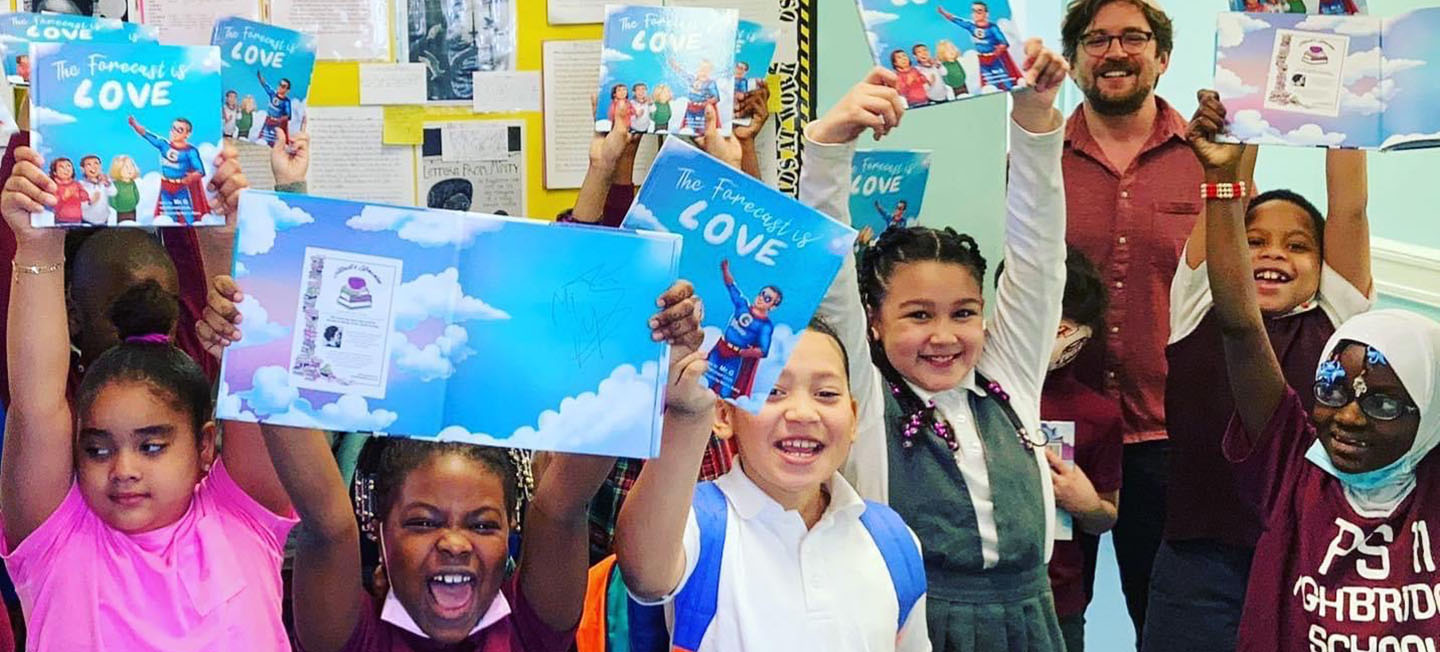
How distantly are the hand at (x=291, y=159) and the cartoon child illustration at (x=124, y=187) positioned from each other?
0.56 m

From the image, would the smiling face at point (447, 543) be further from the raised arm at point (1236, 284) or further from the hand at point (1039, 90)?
the raised arm at point (1236, 284)

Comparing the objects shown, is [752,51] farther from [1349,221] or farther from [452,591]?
[452,591]

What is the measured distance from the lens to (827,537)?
6.90ft

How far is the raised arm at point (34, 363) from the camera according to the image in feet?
6.06

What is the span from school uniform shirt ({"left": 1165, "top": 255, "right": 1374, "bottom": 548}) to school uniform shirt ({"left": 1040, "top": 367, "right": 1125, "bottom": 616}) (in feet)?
0.40

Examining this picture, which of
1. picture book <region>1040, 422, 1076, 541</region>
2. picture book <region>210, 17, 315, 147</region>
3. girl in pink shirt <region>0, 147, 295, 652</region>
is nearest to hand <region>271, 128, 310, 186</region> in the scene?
picture book <region>210, 17, 315, 147</region>

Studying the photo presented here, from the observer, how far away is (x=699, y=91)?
2627 mm

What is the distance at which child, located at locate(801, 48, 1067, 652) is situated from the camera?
7.63 ft

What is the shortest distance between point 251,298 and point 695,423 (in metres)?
0.55

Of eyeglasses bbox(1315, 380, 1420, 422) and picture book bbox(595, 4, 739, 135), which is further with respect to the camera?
picture book bbox(595, 4, 739, 135)

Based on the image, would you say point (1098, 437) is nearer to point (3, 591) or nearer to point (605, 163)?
point (605, 163)

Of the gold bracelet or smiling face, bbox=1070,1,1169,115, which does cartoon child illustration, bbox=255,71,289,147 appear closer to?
the gold bracelet

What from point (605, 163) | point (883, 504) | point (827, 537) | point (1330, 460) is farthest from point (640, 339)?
point (1330, 460)

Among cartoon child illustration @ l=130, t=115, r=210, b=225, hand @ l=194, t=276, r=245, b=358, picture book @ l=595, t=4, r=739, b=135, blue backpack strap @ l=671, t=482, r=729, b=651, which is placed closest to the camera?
hand @ l=194, t=276, r=245, b=358
